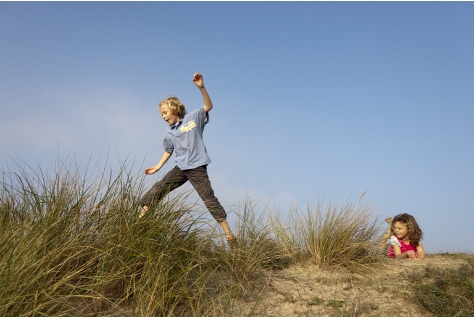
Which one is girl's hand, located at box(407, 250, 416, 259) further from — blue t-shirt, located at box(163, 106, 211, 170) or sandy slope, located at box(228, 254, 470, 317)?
blue t-shirt, located at box(163, 106, 211, 170)

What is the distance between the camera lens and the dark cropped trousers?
5198mm

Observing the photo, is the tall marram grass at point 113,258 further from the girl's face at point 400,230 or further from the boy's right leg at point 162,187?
the girl's face at point 400,230

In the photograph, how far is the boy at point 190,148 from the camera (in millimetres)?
5430

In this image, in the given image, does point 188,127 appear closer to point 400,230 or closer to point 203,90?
point 203,90

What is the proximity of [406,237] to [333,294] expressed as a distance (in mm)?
2978

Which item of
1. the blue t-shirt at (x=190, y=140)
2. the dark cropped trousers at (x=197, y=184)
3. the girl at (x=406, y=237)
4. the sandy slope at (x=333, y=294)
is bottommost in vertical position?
the sandy slope at (x=333, y=294)

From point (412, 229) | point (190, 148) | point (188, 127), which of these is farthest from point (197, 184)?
point (412, 229)

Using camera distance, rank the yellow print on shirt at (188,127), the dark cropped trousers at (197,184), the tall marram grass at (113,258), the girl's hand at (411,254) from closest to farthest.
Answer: the tall marram grass at (113,258)
the dark cropped trousers at (197,184)
the yellow print on shirt at (188,127)
the girl's hand at (411,254)

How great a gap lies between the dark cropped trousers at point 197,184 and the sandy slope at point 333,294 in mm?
988

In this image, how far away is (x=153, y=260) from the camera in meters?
3.96

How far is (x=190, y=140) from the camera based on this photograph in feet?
18.9

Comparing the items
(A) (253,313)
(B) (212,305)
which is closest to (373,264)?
(A) (253,313)

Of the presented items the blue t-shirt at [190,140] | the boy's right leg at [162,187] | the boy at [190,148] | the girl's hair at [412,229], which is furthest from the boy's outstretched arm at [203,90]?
the girl's hair at [412,229]

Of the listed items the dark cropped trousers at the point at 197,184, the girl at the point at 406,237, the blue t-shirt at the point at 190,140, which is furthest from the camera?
the girl at the point at 406,237
